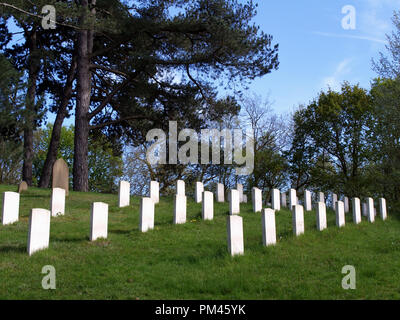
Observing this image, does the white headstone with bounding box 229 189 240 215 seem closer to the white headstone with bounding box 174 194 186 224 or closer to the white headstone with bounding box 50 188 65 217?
the white headstone with bounding box 174 194 186 224

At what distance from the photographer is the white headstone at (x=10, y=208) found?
9.60 m

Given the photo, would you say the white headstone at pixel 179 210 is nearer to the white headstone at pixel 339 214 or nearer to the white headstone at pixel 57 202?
the white headstone at pixel 57 202

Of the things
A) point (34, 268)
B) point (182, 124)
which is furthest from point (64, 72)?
point (34, 268)

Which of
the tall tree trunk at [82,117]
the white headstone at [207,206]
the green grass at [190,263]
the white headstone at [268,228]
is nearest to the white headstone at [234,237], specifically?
the green grass at [190,263]

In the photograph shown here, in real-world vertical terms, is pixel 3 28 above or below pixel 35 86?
above

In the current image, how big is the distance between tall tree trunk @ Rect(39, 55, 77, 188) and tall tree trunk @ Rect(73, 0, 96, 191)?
3.52 m

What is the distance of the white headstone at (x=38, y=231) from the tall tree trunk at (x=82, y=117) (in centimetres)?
1224

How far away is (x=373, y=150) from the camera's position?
24562 millimetres

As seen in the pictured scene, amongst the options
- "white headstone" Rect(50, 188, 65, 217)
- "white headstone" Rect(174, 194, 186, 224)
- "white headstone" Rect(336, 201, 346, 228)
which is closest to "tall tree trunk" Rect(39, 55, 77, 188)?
"white headstone" Rect(50, 188, 65, 217)

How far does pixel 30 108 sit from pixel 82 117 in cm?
308

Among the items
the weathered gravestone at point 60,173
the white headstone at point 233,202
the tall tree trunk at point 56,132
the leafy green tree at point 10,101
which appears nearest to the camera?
the white headstone at point 233,202

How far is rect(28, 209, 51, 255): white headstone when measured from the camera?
7238 mm
